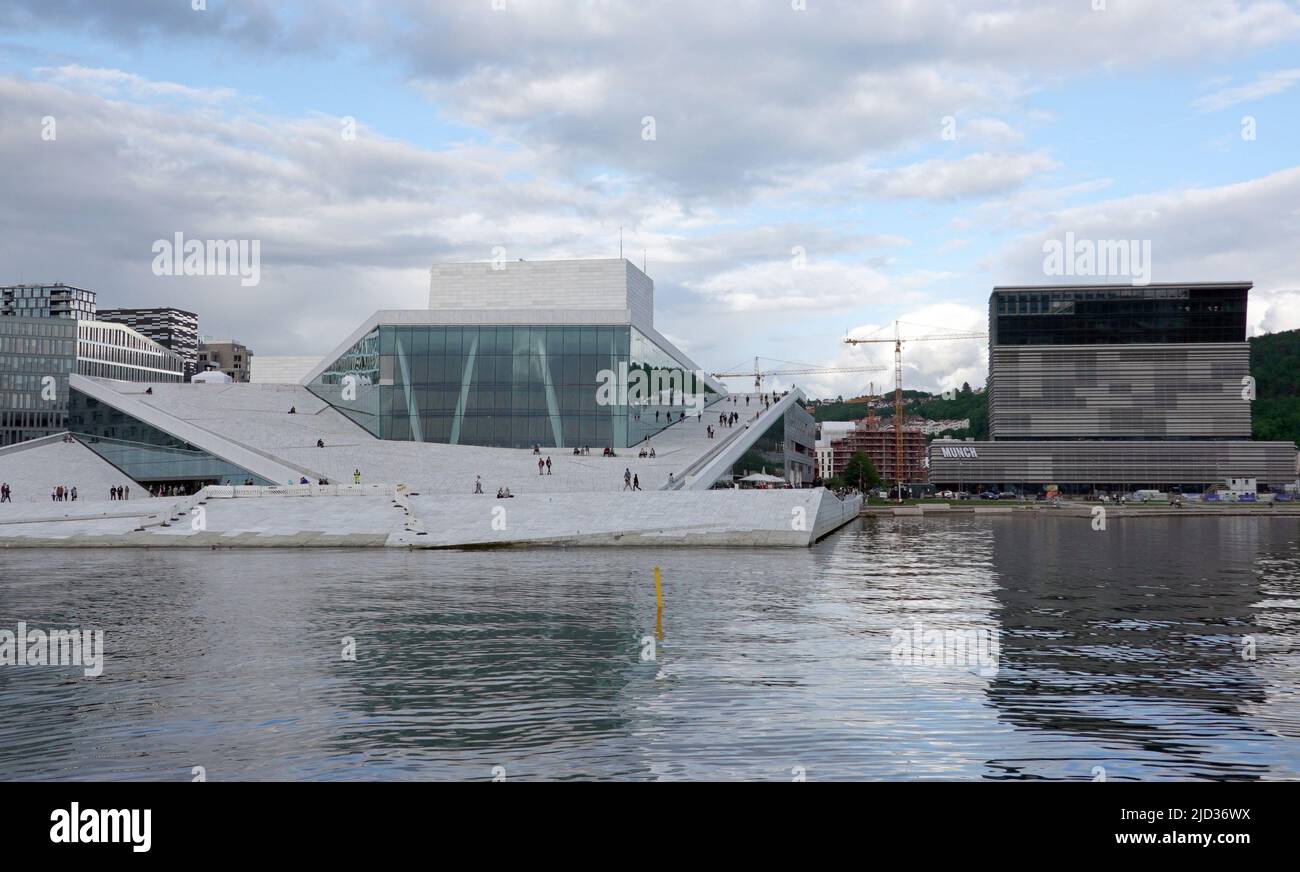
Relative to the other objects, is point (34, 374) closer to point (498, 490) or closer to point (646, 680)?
point (498, 490)

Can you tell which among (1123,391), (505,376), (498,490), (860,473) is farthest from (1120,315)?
(498,490)

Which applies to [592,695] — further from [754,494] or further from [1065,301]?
[1065,301]

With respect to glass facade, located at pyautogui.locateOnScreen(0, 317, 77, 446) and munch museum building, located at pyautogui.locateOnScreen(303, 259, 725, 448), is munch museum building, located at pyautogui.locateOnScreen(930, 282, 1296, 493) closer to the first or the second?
munch museum building, located at pyautogui.locateOnScreen(303, 259, 725, 448)

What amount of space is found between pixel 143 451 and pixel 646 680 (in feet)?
185

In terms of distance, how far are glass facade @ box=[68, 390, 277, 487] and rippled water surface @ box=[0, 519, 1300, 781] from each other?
26.8 metres

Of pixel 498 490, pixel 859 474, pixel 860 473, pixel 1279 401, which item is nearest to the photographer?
pixel 498 490

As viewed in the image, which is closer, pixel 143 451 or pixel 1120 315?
pixel 143 451

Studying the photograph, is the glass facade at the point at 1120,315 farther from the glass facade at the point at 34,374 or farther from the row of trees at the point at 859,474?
the glass facade at the point at 34,374

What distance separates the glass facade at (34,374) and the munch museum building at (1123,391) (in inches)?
5016

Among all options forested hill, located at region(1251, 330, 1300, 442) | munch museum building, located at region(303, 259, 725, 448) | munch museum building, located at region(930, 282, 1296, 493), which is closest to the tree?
munch museum building, located at region(930, 282, 1296, 493)

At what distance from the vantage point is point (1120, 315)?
165125 mm

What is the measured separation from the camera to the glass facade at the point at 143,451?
59.4 m
